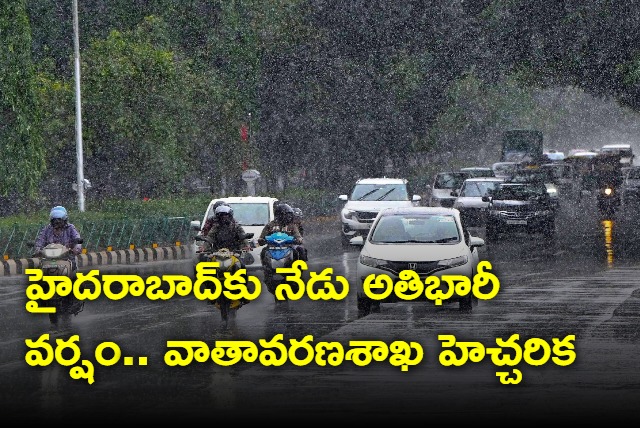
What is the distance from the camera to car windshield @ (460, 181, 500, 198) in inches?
1886

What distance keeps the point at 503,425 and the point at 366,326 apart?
7.99 metres

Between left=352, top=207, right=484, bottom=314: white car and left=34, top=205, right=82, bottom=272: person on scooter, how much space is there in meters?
3.95

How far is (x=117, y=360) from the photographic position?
15.5 metres

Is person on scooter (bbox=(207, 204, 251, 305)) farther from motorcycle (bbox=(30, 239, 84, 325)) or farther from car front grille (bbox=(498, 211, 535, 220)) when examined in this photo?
car front grille (bbox=(498, 211, 535, 220))

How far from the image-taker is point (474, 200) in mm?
47719

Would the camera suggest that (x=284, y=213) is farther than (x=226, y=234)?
Yes

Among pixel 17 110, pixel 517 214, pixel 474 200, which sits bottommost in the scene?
pixel 517 214

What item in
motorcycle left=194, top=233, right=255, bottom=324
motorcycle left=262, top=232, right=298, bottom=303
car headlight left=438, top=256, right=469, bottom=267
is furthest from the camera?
motorcycle left=262, top=232, right=298, bottom=303

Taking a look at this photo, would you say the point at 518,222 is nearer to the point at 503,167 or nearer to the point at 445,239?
the point at 445,239

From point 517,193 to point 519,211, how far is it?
827 mm

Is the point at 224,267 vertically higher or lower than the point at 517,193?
lower

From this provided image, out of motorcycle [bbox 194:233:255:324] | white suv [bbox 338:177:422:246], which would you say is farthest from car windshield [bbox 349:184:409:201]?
motorcycle [bbox 194:233:255:324]

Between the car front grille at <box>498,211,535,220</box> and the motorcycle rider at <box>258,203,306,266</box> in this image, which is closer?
the motorcycle rider at <box>258,203,306,266</box>

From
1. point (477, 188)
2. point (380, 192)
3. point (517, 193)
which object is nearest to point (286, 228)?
point (380, 192)
